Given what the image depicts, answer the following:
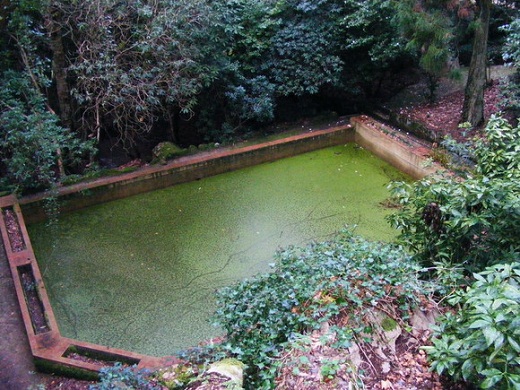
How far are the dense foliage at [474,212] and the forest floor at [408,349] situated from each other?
878 millimetres

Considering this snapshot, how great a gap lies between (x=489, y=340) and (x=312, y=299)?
115 cm

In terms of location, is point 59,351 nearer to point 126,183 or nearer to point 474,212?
point 126,183

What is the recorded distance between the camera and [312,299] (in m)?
2.95

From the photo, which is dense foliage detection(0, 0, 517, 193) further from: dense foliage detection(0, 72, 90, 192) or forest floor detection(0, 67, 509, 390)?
forest floor detection(0, 67, 509, 390)

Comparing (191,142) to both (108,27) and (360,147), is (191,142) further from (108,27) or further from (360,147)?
(360,147)

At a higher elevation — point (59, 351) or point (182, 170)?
point (182, 170)

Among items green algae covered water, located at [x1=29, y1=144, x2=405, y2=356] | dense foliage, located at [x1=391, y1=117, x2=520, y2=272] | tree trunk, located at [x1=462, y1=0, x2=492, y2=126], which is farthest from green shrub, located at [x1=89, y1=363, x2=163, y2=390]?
tree trunk, located at [x1=462, y1=0, x2=492, y2=126]

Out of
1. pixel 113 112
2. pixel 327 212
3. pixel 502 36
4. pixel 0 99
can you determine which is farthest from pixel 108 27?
pixel 502 36

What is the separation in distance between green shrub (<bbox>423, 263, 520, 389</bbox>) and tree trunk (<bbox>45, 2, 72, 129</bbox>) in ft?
21.7

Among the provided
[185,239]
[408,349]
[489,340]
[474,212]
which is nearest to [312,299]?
[408,349]

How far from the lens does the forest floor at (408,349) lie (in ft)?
8.64

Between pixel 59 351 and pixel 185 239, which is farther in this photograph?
pixel 185 239

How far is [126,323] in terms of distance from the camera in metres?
4.67

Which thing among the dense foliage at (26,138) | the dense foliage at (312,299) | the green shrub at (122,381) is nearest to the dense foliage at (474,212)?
the dense foliage at (312,299)
